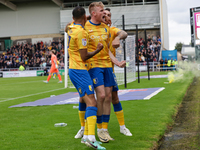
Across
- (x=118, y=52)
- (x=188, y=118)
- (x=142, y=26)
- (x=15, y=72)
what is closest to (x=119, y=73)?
(x=118, y=52)

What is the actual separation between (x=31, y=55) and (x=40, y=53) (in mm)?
3335

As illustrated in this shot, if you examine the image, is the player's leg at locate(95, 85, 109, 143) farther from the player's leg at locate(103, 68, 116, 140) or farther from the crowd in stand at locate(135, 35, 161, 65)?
the crowd in stand at locate(135, 35, 161, 65)

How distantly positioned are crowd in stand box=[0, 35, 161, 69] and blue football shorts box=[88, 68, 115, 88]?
34382 millimetres

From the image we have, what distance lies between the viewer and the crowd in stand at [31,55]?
4353 centimetres

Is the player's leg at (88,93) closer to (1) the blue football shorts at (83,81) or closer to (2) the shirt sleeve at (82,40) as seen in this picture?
(1) the blue football shorts at (83,81)

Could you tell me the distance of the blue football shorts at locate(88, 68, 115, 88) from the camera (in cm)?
446

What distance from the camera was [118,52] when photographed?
18609 millimetres

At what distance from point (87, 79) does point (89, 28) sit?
90 cm

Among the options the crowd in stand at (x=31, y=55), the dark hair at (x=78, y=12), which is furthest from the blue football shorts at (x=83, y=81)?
the crowd in stand at (x=31, y=55)

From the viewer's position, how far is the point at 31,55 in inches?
1950

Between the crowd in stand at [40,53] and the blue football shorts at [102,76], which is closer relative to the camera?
the blue football shorts at [102,76]

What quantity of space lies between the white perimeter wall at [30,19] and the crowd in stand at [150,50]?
1713cm

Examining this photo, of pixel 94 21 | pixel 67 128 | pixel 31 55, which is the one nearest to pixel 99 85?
pixel 94 21

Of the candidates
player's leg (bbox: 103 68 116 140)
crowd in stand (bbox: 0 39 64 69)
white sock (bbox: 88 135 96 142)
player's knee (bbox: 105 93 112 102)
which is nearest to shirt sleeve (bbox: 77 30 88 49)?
player's leg (bbox: 103 68 116 140)
